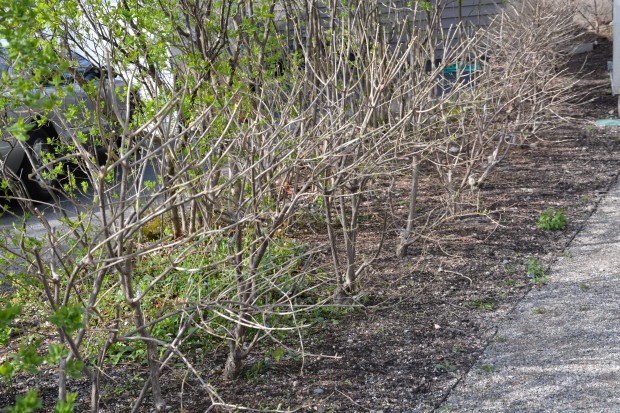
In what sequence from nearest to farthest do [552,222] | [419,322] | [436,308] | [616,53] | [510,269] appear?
[419,322] → [436,308] → [510,269] → [552,222] → [616,53]

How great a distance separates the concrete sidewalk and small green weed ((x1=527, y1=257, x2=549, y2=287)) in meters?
0.06

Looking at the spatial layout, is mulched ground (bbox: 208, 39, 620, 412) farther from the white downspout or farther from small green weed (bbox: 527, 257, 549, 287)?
the white downspout

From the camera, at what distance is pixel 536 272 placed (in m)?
6.17

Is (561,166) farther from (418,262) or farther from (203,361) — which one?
(203,361)

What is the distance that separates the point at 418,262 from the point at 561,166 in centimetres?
367

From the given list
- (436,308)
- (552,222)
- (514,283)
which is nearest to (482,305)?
(436,308)

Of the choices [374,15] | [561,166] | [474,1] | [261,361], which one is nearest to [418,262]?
[261,361]

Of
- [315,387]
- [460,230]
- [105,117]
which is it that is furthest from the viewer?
[460,230]

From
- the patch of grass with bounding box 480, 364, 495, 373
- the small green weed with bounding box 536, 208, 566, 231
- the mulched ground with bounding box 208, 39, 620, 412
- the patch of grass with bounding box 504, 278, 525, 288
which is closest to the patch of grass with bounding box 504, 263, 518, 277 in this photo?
the mulched ground with bounding box 208, 39, 620, 412

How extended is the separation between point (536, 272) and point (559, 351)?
140 cm

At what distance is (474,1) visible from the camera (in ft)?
56.5

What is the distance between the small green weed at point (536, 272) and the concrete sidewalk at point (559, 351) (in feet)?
0.20

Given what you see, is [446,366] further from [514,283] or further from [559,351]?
[514,283]

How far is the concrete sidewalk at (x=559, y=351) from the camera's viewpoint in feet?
14.0
